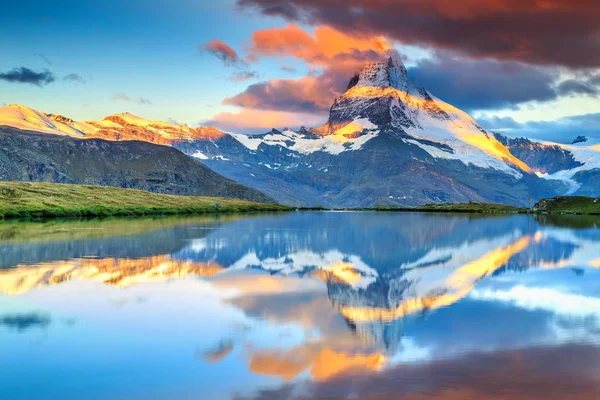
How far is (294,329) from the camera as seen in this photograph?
25609 mm

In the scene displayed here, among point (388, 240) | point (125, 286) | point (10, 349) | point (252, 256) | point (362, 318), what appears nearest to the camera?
point (10, 349)

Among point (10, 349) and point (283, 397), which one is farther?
point (10, 349)

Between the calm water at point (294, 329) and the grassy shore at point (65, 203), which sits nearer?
the calm water at point (294, 329)

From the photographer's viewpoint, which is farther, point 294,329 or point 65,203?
point 65,203

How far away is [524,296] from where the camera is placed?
35219mm

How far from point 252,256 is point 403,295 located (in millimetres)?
24287

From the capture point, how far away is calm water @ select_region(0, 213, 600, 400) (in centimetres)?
1844

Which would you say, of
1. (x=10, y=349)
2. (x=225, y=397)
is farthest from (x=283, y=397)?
(x=10, y=349)

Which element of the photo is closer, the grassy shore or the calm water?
the calm water

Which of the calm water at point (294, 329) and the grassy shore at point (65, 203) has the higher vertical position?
the grassy shore at point (65, 203)

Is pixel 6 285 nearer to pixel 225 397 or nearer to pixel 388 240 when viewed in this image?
pixel 225 397

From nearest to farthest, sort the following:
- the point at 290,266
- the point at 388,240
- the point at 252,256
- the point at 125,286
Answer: the point at 125,286, the point at 290,266, the point at 252,256, the point at 388,240

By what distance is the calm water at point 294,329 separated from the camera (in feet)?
60.5

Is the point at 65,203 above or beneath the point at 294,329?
above
